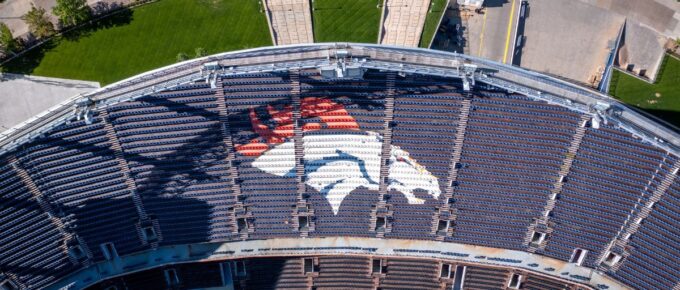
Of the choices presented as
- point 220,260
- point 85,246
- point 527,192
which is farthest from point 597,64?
point 85,246

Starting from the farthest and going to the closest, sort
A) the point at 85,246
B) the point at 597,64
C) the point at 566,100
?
the point at 597,64
the point at 85,246
the point at 566,100

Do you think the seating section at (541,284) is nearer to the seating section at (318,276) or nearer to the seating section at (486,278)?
the seating section at (318,276)

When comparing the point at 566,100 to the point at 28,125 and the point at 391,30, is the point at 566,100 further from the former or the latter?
the point at 28,125

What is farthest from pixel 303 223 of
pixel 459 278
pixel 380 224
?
pixel 459 278

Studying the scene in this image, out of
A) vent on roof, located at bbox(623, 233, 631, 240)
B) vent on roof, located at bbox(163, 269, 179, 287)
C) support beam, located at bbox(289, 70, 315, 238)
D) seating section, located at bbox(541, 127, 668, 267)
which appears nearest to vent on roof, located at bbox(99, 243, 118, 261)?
vent on roof, located at bbox(163, 269, 179, 287)

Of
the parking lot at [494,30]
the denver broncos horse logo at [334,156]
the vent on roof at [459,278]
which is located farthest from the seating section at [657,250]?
the parking lot at [494,30]

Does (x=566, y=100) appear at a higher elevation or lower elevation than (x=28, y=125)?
higher

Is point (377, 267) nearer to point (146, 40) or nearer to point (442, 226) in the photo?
point (442, 226)
